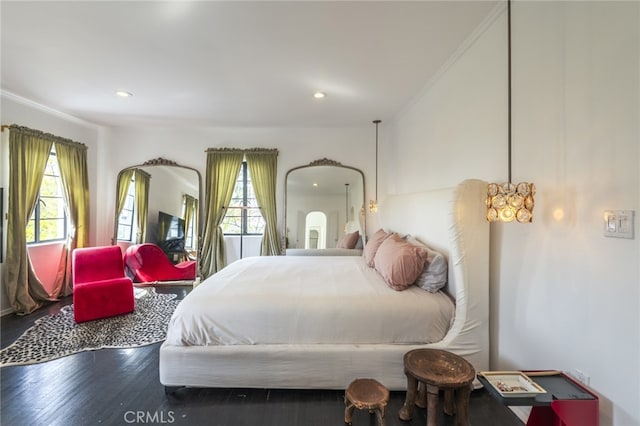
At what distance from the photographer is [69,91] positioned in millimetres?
2973

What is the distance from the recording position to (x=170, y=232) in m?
4.23

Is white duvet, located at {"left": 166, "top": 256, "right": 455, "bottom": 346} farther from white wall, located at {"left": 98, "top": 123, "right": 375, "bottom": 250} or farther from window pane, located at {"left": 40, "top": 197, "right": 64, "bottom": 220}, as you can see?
window pane, located at {"left": 40, "top": 197, "right": 64, "bottom": 220}

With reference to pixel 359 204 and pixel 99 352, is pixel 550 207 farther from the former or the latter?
pixel 99 352

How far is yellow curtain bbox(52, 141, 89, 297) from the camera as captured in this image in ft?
12.0

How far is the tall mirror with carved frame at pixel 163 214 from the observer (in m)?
4.21

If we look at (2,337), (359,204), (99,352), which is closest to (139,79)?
(99,352)

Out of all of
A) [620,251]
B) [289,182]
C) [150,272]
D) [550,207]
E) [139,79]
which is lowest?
[150,272]

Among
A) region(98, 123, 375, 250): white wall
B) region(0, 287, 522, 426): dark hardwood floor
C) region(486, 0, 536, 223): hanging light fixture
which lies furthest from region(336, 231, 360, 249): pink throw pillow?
region(486, 0, 536, 223): hanging light fixture

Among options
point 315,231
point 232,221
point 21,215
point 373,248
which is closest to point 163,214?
point 232,221

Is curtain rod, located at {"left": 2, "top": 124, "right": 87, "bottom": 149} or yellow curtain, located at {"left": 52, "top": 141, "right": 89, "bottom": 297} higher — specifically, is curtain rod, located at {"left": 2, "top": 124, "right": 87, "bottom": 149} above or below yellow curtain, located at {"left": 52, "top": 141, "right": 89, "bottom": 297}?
above

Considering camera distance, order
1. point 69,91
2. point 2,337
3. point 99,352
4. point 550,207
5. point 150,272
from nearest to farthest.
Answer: point 550,207
point 99,352
point 2,337
point 69,91
point 150,272

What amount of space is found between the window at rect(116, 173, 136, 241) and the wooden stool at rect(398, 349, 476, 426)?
14.8 ft

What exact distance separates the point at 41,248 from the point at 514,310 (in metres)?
5.21
